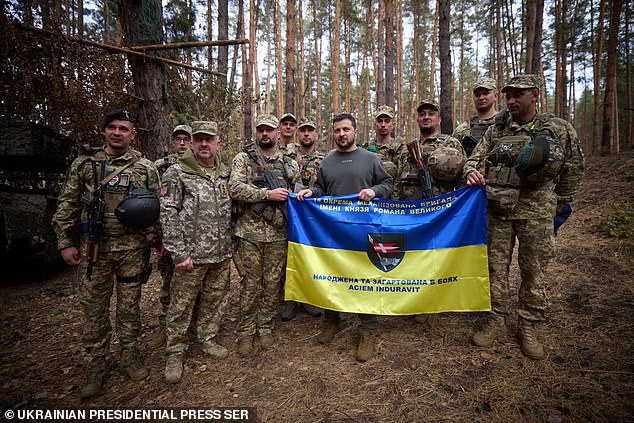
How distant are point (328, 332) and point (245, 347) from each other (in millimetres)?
1062

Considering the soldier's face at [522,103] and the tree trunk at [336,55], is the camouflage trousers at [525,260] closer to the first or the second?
the soldier's face at [522,103]

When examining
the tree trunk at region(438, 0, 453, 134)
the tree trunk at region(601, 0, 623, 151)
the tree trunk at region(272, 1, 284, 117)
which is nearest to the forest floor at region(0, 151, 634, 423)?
the tree trunk at region(438, 0, 453, 134)

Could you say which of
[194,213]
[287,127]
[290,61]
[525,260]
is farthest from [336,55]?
[525,260]

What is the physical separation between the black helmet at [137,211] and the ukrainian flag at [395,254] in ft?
5.16

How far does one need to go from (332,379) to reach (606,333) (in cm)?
329

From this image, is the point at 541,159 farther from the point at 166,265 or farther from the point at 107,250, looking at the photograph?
the point at 166,265

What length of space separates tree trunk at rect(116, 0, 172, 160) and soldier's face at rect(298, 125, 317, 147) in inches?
114

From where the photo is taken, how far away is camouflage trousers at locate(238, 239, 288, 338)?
377cm

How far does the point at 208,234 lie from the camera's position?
3439 mm

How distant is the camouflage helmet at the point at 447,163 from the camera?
12.1 feet

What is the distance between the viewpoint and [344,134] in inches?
143

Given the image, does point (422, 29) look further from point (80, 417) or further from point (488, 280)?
point (80, 417)

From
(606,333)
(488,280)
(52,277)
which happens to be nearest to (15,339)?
(52,277)

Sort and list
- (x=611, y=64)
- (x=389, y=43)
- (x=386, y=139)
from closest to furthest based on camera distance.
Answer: (x=386, y=139) < (x=611, y=64) < (x=389, y=43)
